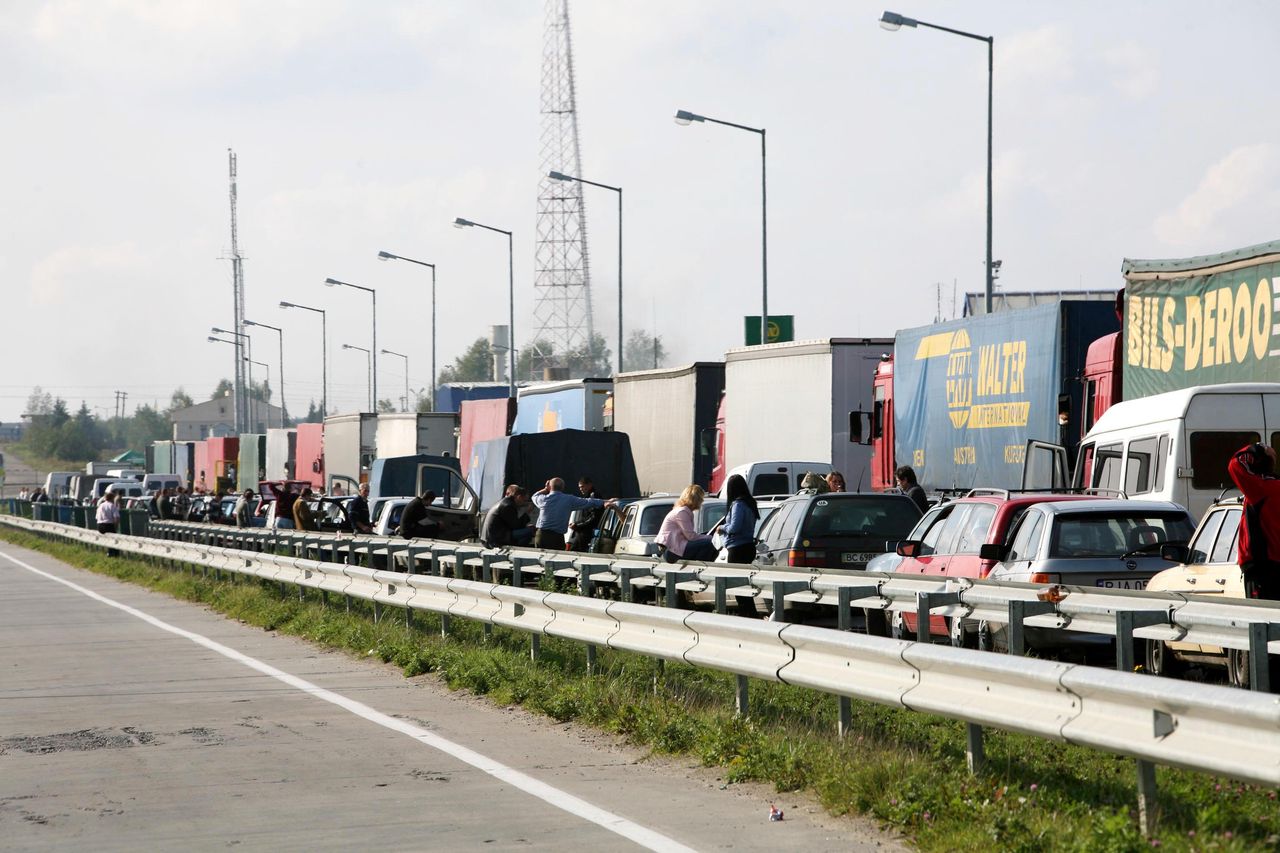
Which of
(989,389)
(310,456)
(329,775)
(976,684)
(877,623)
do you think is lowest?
(329,775)

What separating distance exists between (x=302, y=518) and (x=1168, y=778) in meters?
25.2

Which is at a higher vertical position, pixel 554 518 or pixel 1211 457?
pixel 1211 457

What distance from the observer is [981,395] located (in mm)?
25312

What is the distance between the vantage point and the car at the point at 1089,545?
527 inches

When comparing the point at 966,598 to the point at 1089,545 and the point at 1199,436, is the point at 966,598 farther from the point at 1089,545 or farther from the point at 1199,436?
the point at 1199,436

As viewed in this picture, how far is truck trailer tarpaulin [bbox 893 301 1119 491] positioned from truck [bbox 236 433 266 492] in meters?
45.6

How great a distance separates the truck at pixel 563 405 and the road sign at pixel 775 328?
18683 mm

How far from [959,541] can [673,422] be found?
71.1 ft

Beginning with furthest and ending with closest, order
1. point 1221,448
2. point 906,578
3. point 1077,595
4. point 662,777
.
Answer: point 1221,448, point 906,578, point 1077,595, point 662,777

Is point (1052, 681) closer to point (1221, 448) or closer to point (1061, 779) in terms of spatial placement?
point (1061, 779)

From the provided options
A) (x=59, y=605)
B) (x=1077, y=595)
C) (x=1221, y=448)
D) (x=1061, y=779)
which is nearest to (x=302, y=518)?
(x=59, y=605)

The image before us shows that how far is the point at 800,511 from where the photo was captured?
1933 centimetres

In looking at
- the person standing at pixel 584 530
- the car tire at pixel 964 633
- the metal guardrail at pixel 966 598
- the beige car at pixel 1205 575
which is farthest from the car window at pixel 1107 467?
the person standing at pixel 584 530

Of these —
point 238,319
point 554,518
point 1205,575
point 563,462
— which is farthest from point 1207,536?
point 238,319
